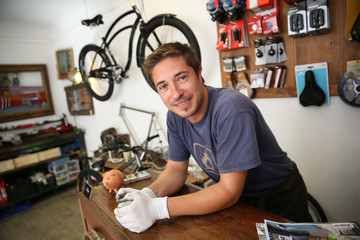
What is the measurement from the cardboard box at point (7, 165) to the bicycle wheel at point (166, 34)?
8.56 ft

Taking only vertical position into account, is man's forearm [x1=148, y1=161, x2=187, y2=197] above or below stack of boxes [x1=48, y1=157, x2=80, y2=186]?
above

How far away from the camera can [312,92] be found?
1.59m

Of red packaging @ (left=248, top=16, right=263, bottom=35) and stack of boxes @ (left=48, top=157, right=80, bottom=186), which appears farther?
stack of boxes @ (left=48, top=157, right=80, bottom=186)

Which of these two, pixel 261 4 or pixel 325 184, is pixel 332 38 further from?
pixel 325 184

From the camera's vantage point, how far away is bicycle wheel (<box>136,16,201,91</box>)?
2.06m

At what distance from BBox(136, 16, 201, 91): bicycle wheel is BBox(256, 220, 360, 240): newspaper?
5.41ft

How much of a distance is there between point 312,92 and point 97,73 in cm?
246

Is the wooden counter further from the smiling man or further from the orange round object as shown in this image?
the orange round object

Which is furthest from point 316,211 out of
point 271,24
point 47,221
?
point 47,221

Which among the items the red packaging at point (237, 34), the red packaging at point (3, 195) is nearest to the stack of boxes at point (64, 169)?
the red packaging at point (3, 195)

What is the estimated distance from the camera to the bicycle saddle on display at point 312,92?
5.16 ft

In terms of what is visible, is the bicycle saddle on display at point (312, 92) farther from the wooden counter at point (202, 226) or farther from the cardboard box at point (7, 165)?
the cardboard box at point (7, 165)

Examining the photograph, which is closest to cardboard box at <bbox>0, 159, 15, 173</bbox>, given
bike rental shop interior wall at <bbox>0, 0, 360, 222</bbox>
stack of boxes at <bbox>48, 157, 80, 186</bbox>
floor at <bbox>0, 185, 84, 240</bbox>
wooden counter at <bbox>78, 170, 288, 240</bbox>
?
stack of boxes at <bbox>48, 157, 80, 186</bbox>

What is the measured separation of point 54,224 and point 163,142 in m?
1.85
